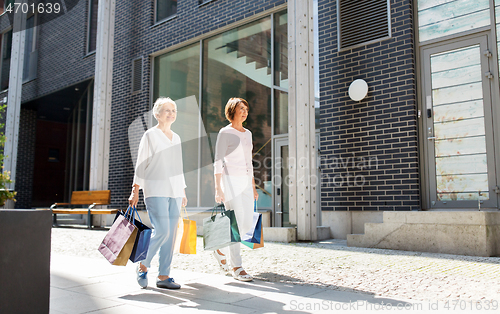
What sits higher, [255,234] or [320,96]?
[320,96]

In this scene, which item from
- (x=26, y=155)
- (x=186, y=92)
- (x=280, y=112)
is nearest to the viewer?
(x=280, y=112)

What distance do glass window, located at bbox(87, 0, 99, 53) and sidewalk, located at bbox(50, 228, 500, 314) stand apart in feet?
30.7

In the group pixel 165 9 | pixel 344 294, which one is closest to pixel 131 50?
pixel 165 9

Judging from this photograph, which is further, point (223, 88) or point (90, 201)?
point (90, 201)

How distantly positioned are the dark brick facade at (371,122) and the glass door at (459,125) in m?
0.26

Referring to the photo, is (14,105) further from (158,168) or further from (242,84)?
(158,168)

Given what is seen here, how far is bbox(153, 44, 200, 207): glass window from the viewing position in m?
9.18

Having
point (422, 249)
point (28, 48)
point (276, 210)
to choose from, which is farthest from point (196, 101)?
point (28, 48)

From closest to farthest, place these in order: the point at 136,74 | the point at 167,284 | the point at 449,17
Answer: the point at 167,284 < the point at 449,17 < the point at 136,74

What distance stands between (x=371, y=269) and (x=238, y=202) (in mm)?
1434

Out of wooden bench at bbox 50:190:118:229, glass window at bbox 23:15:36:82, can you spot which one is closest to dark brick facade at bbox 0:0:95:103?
glass window at bbox 23:15:36:82

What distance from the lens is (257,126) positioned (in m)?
8.05

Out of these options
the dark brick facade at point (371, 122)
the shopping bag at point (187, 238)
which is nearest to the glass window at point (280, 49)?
the dark brick facade at point (371, 122)

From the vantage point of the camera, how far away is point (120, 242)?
3.07m
